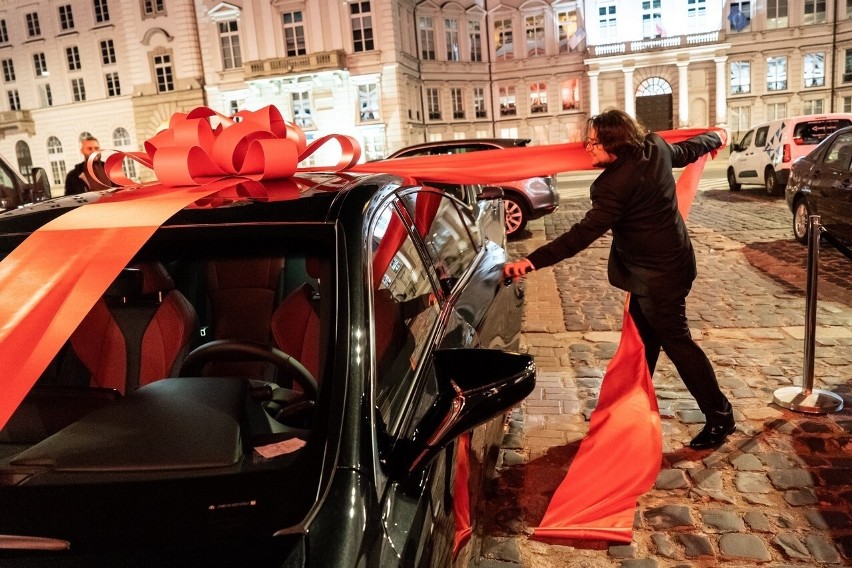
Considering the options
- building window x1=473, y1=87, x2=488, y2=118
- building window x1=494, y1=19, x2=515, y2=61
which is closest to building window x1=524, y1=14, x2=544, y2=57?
building window x1=494, y1=19, x2=515, y2=61

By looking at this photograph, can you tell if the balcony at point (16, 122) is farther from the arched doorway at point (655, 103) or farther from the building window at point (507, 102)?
the arched doorway at point (655, 103)

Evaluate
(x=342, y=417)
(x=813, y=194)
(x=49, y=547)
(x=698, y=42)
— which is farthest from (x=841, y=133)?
(x=698, y=42)

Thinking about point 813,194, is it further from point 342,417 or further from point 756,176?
point 342,417

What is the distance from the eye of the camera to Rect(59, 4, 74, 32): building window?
159 feet

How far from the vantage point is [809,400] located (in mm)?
4344

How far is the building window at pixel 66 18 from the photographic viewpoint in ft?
159

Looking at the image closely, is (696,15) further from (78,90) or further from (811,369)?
(811,369)

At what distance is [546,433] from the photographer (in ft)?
13.8

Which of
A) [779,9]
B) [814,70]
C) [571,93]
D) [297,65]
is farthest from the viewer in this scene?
[571,93]

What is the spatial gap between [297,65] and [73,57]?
1878 cm

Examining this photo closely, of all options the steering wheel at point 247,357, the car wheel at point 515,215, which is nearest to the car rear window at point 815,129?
the car wheel at point 515,215

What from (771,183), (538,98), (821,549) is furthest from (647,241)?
(538,98)

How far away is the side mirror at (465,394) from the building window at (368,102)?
42.0 meters

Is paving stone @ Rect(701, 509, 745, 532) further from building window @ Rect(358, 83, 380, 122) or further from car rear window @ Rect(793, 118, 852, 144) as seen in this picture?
building window @ Rect(358, 83, 380, 122)
